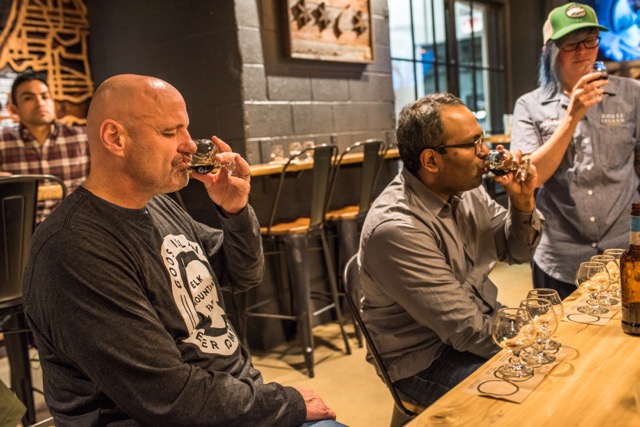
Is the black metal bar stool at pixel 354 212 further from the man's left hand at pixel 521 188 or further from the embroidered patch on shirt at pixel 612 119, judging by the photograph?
the man's left hand at pixel 521 188

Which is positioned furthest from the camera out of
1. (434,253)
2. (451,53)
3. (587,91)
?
(451,53)

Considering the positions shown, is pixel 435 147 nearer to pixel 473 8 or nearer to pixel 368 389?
pixel 368 389

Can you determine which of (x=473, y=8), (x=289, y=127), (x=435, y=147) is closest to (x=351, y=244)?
(x=289, y=127)

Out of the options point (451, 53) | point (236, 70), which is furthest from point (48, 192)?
point (451, 53)

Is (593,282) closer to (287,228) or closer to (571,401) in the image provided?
(571,401)

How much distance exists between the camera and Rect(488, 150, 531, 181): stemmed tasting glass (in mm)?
1761

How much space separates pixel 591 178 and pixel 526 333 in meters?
1.25

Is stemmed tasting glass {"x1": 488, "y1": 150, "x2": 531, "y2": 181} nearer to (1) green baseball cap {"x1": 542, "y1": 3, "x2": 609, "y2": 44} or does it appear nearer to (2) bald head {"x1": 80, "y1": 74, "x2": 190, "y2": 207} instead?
(1) green baseball cap {"x1": 542, "y1": 3, "x2": 609, "y2": 44}

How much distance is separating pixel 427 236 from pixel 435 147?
0.87 feet

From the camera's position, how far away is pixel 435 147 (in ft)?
5.66

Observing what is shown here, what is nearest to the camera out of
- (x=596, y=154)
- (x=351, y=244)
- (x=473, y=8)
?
(x=596, y=154)

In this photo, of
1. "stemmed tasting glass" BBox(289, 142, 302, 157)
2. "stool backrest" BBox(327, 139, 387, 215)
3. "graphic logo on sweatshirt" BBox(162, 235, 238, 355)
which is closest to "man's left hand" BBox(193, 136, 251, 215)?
"graphic logo on sweatshirt" BBox(162, 235, 238, 355)

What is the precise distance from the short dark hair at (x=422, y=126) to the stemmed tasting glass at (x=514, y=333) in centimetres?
63

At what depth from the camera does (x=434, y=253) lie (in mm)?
1613
